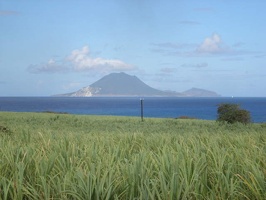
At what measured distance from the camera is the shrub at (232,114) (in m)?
16.7

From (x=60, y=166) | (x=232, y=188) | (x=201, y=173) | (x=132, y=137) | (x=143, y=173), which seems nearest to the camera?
(x=232, y=188)

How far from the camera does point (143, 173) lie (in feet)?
12.0

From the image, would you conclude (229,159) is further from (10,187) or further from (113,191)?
(10,187)

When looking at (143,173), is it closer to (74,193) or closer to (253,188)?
(74,193)

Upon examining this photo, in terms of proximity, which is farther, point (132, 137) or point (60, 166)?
point (132, 137)

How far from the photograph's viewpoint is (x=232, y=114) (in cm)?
1672

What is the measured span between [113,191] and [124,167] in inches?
19.5

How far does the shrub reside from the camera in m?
16.7

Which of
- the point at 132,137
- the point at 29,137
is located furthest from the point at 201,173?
the point at 29,137

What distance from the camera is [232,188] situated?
3.31 metres

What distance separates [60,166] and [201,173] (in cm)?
165

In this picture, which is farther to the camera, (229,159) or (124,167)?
(229,159)

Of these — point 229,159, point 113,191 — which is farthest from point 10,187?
point 229,159

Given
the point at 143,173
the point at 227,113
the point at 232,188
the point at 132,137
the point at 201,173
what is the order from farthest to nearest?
1. the point at 227,113
2. the point at 132,137
3. the point at 201,173
4. the point at 143,173
5. the point at 232,188
